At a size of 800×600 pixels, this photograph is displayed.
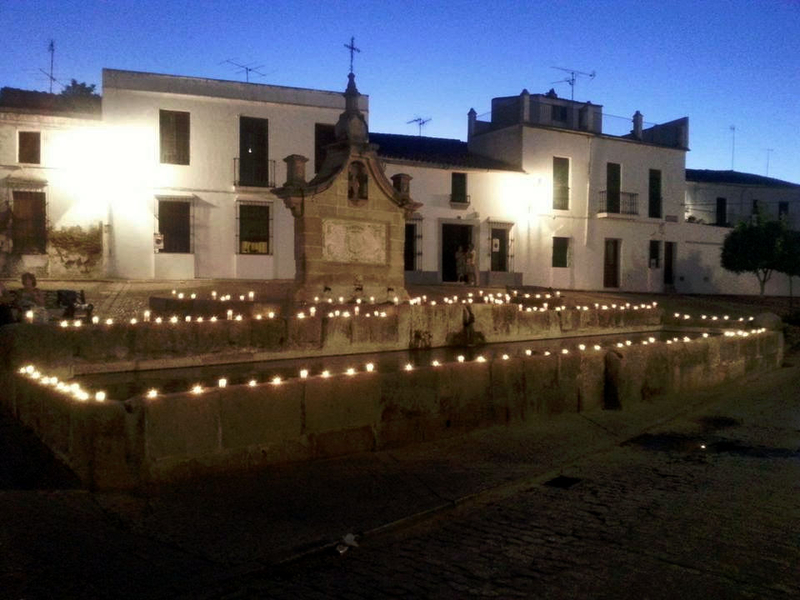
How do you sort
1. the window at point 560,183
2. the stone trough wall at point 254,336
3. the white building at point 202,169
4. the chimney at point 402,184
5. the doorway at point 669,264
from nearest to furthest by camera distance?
the stone trough wall at point 254,336
the chimney at point 402,184
the white building at point 202,169
the window at point 560,183
the doorway at point 669,264

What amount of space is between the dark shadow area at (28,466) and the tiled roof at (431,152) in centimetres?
2315

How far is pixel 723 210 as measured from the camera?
41.4 metres

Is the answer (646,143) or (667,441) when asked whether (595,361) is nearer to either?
(667,441)

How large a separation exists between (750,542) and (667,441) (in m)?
3.24

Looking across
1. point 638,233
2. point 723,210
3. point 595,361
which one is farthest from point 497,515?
point 723,210

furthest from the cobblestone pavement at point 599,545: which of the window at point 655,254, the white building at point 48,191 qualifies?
the window at point 655,254

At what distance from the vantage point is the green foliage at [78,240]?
24109 millimetres

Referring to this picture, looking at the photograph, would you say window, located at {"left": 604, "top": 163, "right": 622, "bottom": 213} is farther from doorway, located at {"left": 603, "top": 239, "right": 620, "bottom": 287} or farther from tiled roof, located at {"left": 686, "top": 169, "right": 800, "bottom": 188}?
tiled roof, located at {"left": 686, "top": 169, "right": 800, "bottom": 188}

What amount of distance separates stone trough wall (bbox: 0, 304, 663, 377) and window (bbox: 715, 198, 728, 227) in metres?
28.1

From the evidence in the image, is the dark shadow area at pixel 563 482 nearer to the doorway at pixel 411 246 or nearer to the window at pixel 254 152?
the window at pixel 254 152

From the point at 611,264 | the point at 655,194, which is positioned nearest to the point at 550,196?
the point at 611,264

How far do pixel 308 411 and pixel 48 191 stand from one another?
68.2 ft

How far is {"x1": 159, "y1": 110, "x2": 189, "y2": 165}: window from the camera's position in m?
25.3

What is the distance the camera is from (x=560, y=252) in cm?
3312
